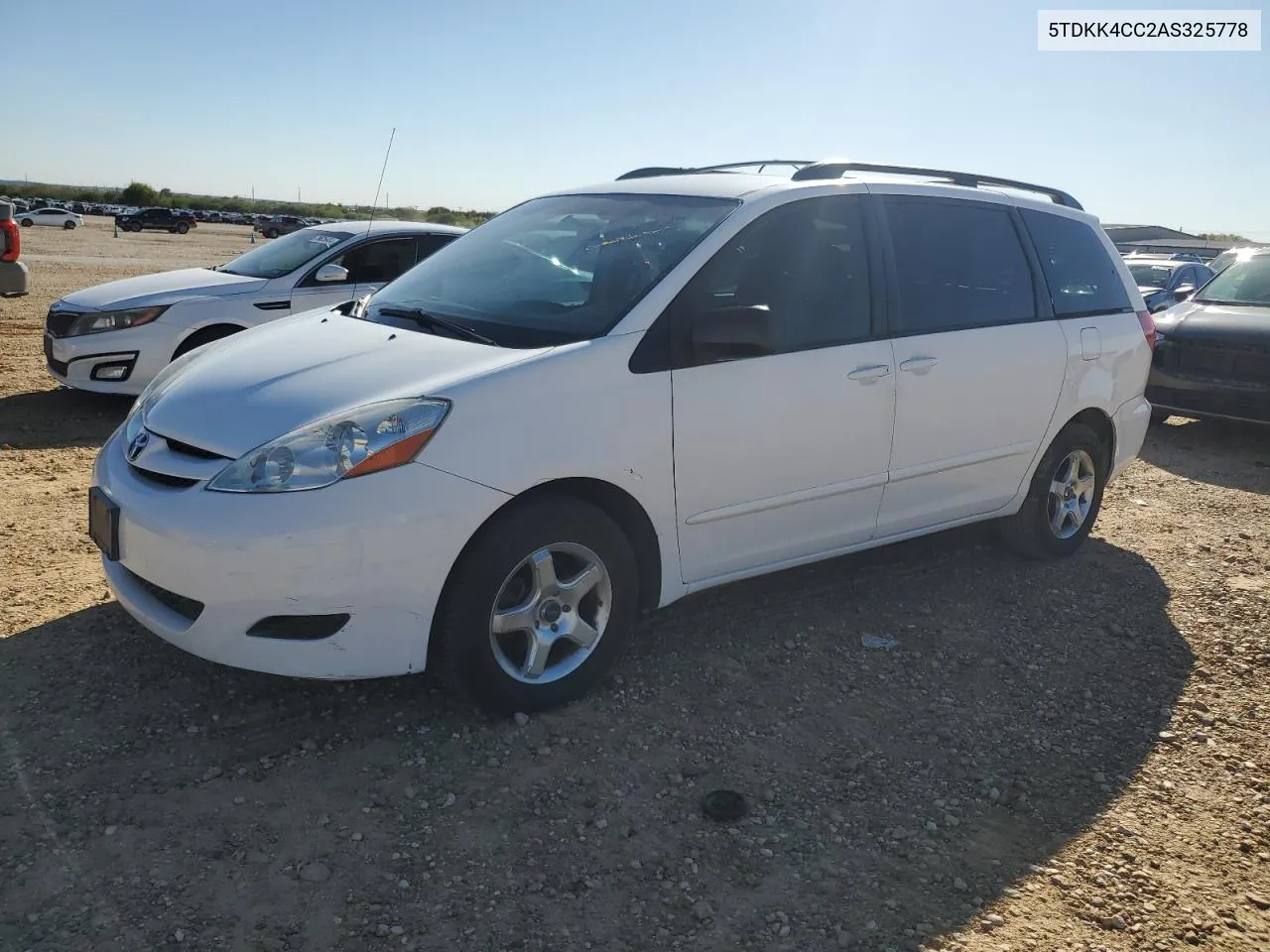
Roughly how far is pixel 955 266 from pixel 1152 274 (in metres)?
13.2

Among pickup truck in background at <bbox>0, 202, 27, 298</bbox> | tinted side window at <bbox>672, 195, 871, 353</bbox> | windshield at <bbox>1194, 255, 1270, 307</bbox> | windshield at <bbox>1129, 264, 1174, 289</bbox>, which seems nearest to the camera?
tinted side window at <bbox>672, 195, 871, 353</bbox>

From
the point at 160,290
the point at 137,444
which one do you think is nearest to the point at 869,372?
the point at 137,444

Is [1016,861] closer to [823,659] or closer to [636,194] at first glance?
[823,659]

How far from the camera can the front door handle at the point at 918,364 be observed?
440 centimetres

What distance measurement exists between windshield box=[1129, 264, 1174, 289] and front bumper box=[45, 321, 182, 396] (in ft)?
44.8

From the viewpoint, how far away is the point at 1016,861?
3049mm

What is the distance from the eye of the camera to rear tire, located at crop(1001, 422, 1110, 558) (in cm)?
538

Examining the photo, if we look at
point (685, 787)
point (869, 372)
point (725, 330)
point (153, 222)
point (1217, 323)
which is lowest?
point (685, 787)

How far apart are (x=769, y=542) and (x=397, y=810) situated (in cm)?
178

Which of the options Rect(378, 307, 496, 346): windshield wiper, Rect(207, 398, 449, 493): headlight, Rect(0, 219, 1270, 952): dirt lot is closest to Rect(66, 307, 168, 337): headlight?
Rect(0, 219, 1270, 952): dirt lot

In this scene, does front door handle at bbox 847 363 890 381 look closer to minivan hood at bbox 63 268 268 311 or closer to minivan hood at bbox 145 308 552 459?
minivan hood at bbox 145 308 552 459

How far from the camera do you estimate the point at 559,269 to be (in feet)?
13.6

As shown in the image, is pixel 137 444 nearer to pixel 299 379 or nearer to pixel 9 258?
pixel 299 379

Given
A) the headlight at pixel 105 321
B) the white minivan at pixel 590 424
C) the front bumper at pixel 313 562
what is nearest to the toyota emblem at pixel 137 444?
the white minivan at pixel 590 424
